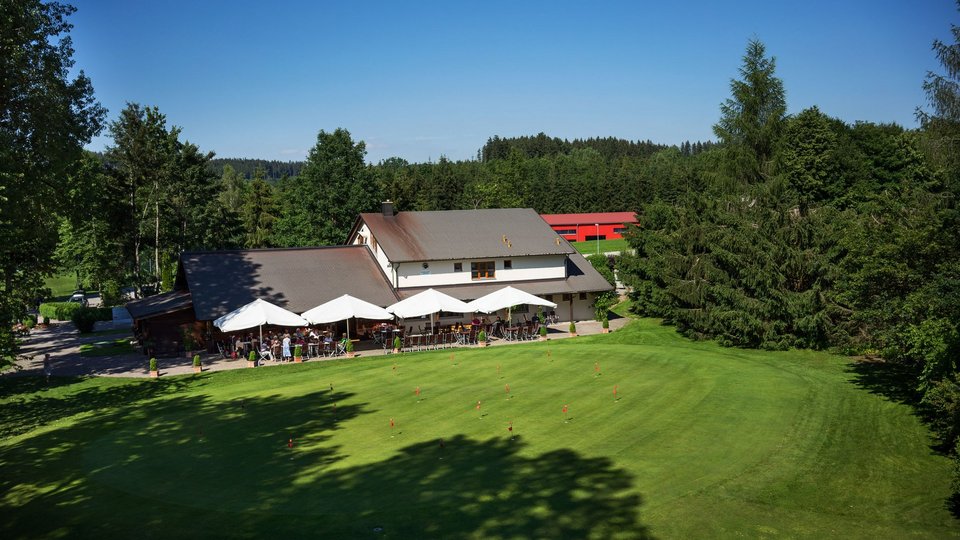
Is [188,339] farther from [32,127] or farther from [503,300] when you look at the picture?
[503,300]

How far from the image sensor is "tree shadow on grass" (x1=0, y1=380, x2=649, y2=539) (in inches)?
539

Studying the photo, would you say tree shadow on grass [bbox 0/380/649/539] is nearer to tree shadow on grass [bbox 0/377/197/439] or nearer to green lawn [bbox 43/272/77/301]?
tree shadow on grass [bbox 0/377/197/439]

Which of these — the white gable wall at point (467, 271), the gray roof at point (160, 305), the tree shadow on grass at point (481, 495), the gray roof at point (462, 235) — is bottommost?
the tree shadow on grass at point (481, 495)

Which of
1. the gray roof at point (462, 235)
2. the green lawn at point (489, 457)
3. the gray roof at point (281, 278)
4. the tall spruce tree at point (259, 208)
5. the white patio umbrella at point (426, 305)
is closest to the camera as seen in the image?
the green lawn at point (489, 457)

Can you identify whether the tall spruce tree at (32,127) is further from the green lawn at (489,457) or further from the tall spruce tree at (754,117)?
the tall spruce tree at (754,117)

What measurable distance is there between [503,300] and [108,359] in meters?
20.5

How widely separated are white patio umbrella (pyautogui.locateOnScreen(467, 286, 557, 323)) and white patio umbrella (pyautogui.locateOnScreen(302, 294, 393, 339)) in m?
4.89

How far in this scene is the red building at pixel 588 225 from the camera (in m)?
111

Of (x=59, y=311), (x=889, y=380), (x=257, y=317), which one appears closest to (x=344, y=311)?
A: (x=257, y=317)

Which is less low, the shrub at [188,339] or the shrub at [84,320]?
the shrub at [84,320]

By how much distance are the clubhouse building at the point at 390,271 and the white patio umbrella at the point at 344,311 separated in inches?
85.3

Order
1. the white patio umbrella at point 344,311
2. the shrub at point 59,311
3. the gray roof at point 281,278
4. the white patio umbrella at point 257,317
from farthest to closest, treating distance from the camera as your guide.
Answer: the shrub at point 59,311
the gray roof at point 281,278
the white patio umbrella at point 344,311
the white patio umbrella at point 257,317

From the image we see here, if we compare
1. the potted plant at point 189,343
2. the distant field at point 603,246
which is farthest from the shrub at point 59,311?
the distant field at point 603,246

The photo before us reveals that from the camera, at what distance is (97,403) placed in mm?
26781
